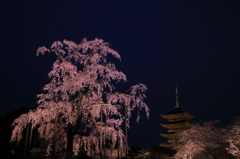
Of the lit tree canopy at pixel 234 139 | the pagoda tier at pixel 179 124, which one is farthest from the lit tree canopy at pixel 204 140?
the pagoda tier at pixel 179 124

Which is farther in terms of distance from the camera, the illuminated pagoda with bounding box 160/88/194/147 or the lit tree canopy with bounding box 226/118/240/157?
the illuminated pagoda with bounding box 160/88/194/147

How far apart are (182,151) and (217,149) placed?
269cm

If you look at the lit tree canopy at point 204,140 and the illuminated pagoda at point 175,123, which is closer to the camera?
the lit tree canopy at point 204,140

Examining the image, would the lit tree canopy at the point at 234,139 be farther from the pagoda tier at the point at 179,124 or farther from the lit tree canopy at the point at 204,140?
the pagoda tier at the point at 179,124

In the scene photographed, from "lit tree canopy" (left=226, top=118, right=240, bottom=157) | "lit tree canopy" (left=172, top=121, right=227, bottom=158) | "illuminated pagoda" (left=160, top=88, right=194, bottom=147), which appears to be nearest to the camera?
"lit tree canopy" (left=226, top=118, right=240, bottom=157)

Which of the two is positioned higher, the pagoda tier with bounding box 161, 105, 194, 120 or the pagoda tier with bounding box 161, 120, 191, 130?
the pagoda tier with bounding box 161, 105, 194, 120

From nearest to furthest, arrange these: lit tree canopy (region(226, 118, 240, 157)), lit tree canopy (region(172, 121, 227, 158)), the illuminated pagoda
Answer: lit tree canopy (region(226, 118, 240, 157)) < lit tree canopy (region(172, 121, 227, 158)) < the illuminated pagoda

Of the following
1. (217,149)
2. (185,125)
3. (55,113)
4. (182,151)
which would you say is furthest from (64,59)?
(185,125)

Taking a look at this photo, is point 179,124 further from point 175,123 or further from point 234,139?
point 234,139

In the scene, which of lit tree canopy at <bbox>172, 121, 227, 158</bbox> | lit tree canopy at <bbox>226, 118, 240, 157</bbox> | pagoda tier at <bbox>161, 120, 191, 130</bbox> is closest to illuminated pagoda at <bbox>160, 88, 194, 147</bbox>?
pagoda tier at <bbox>161, 120, 191, 130</bbox>

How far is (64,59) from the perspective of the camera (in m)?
16.8

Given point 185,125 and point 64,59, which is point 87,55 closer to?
point 64,59

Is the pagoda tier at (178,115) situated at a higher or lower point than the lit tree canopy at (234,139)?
higher

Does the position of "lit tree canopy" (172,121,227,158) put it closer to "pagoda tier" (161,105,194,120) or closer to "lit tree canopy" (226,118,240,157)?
"lit tree canopy" (226,118,240,157)
